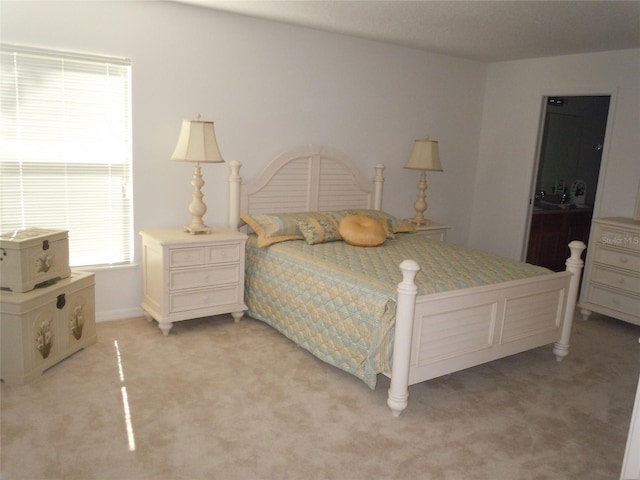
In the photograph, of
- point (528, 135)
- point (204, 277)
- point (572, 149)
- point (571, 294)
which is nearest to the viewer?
point (571, 294)

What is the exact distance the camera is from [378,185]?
193 inches

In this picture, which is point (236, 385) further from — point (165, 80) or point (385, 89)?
point (385, 89)

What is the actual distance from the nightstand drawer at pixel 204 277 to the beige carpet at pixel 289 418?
38 cm

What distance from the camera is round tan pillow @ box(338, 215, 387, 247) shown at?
3816 millimetres

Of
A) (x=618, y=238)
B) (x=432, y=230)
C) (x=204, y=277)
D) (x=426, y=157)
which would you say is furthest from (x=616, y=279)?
(x=204, y=277)

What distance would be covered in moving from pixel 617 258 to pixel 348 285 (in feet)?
8.55

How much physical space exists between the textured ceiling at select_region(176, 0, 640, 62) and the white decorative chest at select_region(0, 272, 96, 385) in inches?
84.1

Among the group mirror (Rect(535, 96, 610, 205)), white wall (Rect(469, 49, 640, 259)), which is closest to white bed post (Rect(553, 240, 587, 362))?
white wall (Rect(469, 49, 640, 259))

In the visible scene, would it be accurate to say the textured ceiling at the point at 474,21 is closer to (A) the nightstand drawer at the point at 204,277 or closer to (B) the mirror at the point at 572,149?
(B) the mirror at the point at 572,149

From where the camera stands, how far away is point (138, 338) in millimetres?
3490

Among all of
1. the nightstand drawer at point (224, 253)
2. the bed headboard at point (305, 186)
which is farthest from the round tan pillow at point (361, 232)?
the nightstand drawer at point (224, 253)

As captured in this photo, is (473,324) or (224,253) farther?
(224,253)

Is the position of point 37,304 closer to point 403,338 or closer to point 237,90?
point 403,338

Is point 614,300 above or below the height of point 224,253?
below
